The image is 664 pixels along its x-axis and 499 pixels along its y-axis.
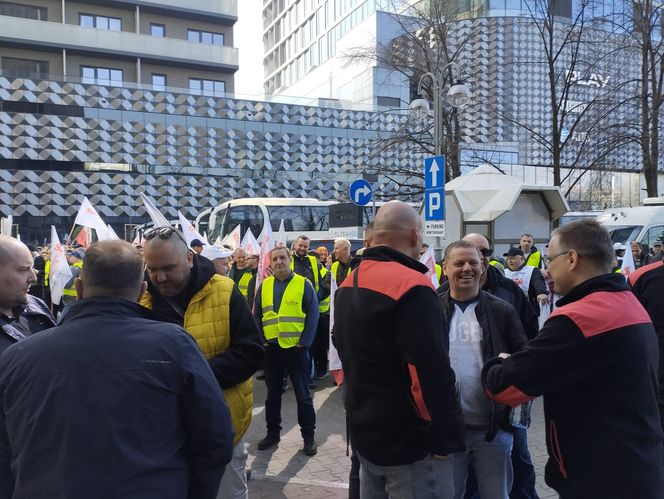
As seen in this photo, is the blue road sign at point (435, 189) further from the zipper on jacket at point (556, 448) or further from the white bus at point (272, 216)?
the white bus at point (272, 216)

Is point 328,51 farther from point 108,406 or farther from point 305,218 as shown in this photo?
point 108,406

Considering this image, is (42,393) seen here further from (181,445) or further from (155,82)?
(155,82)

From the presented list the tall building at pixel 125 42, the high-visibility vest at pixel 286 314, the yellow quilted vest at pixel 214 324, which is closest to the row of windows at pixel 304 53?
the tall building at pixel 125 42

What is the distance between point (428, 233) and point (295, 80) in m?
57.7

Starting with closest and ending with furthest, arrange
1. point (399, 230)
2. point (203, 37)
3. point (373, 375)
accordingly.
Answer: point (373, 375) → point (399, 230) → point (203, 37)

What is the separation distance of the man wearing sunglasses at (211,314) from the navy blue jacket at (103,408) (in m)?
0.93

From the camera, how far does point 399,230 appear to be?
8.38 ft

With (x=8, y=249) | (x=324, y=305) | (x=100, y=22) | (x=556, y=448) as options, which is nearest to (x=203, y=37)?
(x=100, y=22)

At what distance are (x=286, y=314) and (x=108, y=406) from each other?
384 centimetres

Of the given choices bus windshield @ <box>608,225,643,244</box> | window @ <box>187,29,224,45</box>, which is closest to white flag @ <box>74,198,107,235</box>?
bus windshield @ <box>608,225,643,244</box>

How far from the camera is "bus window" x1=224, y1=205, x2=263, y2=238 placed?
23.9 meters

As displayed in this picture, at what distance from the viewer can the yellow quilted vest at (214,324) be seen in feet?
9.36

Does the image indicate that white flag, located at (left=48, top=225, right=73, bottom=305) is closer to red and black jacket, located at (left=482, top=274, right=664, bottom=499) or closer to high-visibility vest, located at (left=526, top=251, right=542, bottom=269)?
high-visibility vest, located at (left=526, top=251, right=542, bottom=269)

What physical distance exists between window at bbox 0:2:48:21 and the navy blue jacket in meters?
47.2
